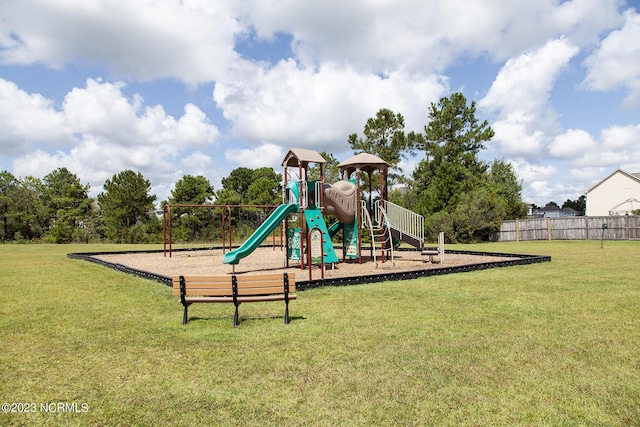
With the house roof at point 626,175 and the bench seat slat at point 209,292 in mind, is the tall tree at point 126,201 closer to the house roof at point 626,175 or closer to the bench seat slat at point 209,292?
the bench seat slat at point 209,292

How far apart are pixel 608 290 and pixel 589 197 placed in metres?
49.2

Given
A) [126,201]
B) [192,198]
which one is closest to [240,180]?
[192,198]

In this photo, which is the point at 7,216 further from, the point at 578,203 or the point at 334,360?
the point at 578,203

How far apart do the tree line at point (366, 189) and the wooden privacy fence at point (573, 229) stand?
Result: 1.42 m

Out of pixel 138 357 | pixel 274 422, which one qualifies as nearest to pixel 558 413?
pixel 274 422

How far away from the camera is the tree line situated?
30516 mm

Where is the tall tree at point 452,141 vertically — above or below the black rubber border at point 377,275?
above

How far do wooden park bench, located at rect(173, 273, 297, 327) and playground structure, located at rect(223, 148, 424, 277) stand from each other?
5.03 meters

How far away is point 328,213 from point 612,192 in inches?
1809

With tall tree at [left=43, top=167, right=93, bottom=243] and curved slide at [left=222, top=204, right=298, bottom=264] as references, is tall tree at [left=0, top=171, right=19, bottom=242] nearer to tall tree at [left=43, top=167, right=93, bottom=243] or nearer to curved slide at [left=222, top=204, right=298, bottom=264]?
tall tree at [left=43, top=167, right=93, bottom=243]

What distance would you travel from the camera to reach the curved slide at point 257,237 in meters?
12.6

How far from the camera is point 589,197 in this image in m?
50.8

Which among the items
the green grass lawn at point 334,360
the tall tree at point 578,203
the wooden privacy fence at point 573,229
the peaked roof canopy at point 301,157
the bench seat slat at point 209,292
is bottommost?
the green grass lawn at point 334,360

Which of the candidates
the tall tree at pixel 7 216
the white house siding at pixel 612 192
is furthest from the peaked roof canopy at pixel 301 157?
the white house siding at pixel 612 192
